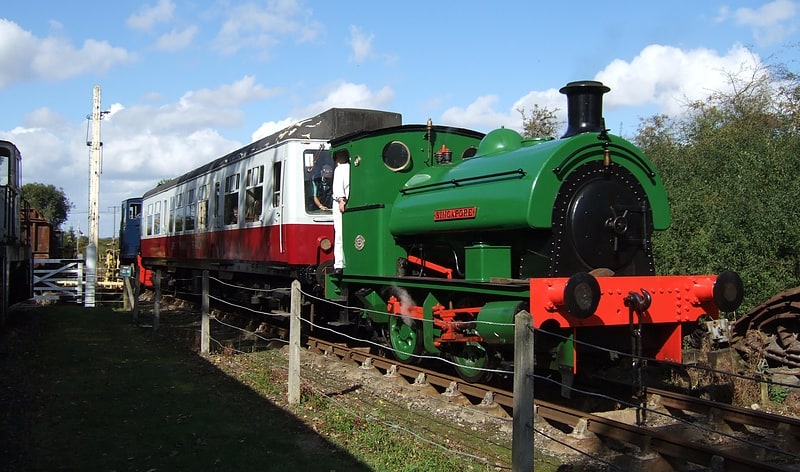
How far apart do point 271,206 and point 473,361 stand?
18.1 feet

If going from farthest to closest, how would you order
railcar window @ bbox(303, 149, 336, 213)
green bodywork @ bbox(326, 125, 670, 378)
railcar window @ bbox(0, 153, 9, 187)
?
railcar window @ bbox(0, 153, 9, 187)
railcar window @ bbox(303, 149, 336, 213)
green bodywork @ bbox(326, 125, 670, 378)

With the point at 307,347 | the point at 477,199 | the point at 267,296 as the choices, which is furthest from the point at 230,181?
the point at 477,199

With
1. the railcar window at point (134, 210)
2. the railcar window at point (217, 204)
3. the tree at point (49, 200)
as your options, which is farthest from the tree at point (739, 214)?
the tree at point (49, 200)

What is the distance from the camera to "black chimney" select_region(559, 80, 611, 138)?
7.66 metres

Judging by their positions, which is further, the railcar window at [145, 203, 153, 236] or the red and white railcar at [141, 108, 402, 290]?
the railcar window at [145, 203, 153, 236]

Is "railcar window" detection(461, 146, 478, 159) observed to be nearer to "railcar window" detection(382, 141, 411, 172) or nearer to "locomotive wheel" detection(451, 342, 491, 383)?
"railcar window" detection(382, 141, 411, 172)

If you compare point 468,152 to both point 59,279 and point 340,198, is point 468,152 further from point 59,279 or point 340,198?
point 59,279

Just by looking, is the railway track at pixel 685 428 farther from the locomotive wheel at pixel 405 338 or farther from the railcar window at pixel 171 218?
the railcar window at pixel 171 218

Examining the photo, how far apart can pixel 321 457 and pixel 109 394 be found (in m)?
3.29

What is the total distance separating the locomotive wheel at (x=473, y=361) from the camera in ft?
25.3

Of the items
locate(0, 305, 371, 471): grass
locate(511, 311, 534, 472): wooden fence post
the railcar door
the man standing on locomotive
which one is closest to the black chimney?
the man standing on locomotive

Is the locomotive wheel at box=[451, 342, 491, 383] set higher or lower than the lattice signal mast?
lower

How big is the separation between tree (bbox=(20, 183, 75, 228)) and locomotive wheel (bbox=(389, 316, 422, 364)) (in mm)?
66530

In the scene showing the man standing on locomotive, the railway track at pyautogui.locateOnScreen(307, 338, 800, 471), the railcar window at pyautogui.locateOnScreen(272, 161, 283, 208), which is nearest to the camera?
the railway track at pyautogui.locateOnScreen(307, 338, 800, 471)
